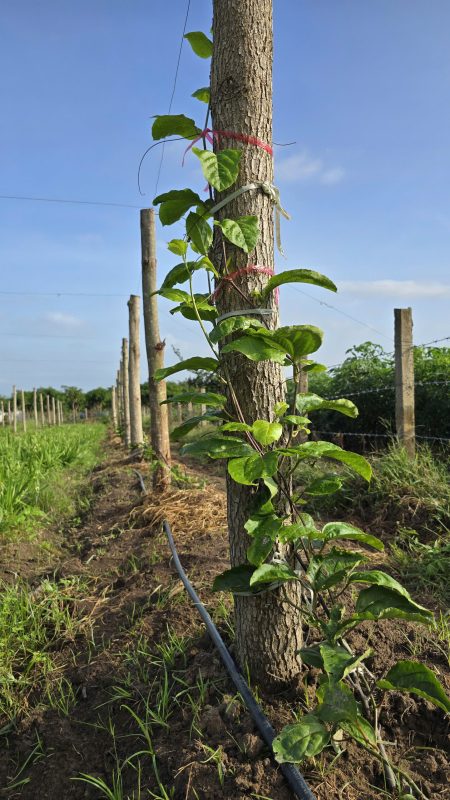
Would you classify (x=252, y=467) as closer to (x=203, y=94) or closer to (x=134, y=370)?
(x=203, y=94)

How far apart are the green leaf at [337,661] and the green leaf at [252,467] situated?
494 millimetres

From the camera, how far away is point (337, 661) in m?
1.57

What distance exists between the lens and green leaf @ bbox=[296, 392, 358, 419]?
186 centimetres

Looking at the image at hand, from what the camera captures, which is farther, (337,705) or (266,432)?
(266,432)

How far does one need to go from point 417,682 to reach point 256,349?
989mm

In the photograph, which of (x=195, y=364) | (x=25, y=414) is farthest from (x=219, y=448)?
(x=25, y=414)

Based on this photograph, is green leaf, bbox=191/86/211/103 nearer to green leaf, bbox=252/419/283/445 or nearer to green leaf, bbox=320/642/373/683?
green leaf, bbox=252/419/283/445

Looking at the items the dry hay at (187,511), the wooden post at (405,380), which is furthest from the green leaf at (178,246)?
the wooden post at (405,380)

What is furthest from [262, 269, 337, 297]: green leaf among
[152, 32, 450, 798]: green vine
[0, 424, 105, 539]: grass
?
[0, 424, 105, 539]: grass

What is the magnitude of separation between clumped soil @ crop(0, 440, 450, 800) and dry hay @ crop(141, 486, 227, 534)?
730mm

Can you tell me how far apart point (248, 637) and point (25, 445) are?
778 centimetres

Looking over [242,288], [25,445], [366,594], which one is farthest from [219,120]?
[25,445]

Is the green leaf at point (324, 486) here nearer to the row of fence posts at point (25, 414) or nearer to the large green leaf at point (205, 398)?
the large green leaf at point (205, 398)

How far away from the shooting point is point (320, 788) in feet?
5.29
